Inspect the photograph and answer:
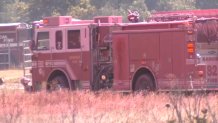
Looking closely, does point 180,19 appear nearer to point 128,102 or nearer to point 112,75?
point 112,75

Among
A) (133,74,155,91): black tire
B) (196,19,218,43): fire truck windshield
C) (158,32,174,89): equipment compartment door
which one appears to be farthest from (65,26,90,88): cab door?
(196,19,218,43): fire truck windshield

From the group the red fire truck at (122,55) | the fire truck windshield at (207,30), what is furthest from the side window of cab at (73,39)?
the fire truck windshield at (207,30)

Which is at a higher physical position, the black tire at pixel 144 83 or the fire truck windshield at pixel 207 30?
the fire truck windshield at pixel 207 30

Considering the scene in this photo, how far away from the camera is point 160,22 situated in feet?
76.6

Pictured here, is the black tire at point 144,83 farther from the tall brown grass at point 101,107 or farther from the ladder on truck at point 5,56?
the ladder on truck at point 5,56

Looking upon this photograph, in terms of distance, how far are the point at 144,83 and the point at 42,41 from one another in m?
4.54

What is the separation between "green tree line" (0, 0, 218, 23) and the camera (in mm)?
61281

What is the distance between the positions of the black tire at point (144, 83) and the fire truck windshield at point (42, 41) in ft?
12.7

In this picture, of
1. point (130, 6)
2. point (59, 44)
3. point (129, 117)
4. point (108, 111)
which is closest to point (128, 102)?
point (108, 111)

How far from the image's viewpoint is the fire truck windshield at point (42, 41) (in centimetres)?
2614

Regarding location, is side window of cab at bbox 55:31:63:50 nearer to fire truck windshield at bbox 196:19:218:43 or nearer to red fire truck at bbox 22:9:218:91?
red fire truck at bbox 22:9:218:91

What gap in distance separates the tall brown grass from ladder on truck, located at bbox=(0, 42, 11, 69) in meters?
31.0

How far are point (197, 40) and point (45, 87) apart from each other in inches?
217

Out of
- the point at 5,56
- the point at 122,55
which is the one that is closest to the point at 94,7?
the point at 5,56
